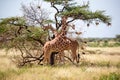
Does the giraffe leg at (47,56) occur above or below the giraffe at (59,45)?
below

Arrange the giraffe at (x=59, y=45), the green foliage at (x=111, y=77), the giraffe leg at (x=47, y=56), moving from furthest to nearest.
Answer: the giraffe leg at (x=47, y=56) → the giraffe at (x=59, y=45) → the green foliage at (x=111, y=77)

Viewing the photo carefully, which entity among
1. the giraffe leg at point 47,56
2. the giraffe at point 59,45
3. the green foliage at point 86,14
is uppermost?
the green foliage at point 86,14

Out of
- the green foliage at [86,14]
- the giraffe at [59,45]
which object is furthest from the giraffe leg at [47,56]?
the green foliage at [86,14]

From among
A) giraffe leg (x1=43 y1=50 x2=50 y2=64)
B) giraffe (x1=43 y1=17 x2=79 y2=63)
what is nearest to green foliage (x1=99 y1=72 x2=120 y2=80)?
giraffe (x1=43 y1=17 x2=79 y2=63)

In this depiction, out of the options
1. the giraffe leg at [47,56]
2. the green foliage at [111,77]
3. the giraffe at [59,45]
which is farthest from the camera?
the giraffe leg at [47,56]

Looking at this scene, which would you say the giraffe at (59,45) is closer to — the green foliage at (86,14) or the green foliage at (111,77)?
the green foliage at (86,14)

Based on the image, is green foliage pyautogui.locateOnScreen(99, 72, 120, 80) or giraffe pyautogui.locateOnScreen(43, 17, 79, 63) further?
giraffe pyautogui.locateOnScreen(43, 17, 79, 63)

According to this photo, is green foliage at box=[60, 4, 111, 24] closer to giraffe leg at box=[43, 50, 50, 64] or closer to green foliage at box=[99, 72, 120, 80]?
giraffe leg at box=[43, 50, 50, 64]

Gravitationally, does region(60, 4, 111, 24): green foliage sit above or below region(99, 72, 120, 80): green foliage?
above

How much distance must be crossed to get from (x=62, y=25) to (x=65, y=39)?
4.37 feet

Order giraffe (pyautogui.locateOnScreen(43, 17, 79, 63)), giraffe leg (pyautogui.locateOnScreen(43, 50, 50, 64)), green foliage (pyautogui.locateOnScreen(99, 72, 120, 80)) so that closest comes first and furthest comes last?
green foliage (pyautogui.locateOnScreen(99, 72, 120, 80)) → giraffe (pyautogui.locateOnScreen(43, 17, 79, 63)) → giraffe leg (pyautogui.locateOnScreen(43, 50, 50, 64))

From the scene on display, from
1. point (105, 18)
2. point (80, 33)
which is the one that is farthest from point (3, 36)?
point (105, 18)

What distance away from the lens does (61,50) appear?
14305 millimetres

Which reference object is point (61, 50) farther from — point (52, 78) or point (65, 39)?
point (52, 78)
